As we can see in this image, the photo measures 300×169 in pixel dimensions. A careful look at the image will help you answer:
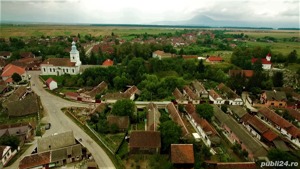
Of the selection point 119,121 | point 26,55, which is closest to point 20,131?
point 119,121

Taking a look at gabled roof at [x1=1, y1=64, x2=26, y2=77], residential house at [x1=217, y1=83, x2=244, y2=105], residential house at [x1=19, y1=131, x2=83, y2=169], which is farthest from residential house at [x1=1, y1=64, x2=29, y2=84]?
residential house at [x1=217, y1=83, x2=244, y2=105]

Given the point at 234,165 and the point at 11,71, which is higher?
the point at 11,71

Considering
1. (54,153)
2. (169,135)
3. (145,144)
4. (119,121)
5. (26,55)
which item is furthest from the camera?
(26,55)

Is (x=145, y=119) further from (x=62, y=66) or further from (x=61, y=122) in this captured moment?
(x=62, y=66)

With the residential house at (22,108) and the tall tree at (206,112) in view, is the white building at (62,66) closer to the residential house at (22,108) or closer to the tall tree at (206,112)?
the residential house at (22,108)

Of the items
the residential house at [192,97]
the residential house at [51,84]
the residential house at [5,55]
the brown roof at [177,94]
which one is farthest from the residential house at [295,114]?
the residential house at [5,55]

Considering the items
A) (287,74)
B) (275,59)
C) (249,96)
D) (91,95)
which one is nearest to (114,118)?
(91,95)

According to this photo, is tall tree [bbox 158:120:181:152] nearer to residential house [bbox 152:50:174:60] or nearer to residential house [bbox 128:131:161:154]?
residential house [bbox 128:131:161:154]
